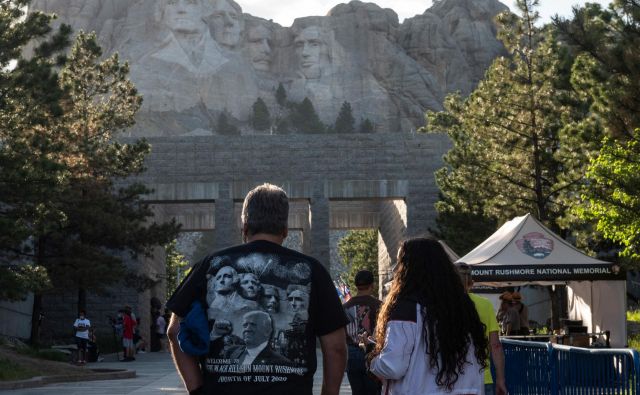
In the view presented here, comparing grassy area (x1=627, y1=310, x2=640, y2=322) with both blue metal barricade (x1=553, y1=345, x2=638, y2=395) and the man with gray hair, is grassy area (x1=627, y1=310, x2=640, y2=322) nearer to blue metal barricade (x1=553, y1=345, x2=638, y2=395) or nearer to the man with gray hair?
blue metal barricade (x1=553, y1=345, x2=638, y2=395)

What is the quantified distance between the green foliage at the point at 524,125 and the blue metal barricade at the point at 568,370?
17795 millimetres

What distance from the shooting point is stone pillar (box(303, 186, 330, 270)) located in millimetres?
50281

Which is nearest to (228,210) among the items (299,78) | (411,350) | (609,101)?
(609,101)

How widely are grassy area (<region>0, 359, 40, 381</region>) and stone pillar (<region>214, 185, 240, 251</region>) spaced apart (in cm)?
2412

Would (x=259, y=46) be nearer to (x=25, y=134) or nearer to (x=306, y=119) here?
(x=306, y=119)

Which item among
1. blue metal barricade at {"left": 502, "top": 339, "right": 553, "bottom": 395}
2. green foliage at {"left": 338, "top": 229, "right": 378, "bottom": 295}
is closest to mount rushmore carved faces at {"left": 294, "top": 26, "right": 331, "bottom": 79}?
green foliage at {"left": 338, "top": 229, "right": 378, "bottom": 295}

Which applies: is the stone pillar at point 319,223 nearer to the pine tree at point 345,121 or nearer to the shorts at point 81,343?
the shorts at point 81,343

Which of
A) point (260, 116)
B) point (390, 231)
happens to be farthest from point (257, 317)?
point (260, 116)

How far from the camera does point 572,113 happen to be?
107ft

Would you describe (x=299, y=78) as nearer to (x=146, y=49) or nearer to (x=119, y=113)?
(x=146, y=49)

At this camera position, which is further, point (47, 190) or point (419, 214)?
point (419, 214)

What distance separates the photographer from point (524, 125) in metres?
33.0

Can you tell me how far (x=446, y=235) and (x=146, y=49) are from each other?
12001cm

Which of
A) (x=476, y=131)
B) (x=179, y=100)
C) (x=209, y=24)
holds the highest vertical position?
(x=209, y=24)
